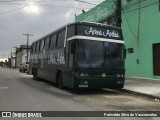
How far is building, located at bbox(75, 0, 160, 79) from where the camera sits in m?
21.9

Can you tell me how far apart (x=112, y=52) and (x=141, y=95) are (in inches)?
98.3

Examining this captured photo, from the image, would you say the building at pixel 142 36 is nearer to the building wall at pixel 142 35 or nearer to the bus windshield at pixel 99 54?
the building wall at pixel 142 35

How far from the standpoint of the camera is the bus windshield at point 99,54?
1596 cm

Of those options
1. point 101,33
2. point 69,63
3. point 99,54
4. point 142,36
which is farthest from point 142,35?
point 69,63

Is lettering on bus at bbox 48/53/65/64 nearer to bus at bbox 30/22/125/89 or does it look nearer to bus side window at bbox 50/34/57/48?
bus at bbox 30/22/125/89

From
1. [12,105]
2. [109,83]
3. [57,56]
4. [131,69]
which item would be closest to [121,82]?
[109,83]

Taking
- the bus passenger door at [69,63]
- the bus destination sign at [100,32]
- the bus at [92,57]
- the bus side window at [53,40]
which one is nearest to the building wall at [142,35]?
the bus destination sign at [100,32]

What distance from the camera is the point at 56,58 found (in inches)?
774

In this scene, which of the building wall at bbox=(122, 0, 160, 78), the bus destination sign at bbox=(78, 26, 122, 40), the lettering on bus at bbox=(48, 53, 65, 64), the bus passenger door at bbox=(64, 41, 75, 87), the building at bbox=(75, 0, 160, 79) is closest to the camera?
the bus passenger door at bbox=(64, 41, 75, 87)

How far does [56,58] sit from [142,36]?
7019 millimetres

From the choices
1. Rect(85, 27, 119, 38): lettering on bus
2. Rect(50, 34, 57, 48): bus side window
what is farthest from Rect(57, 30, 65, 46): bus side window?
Rect(85, 27, 119, 38): lettering on bus

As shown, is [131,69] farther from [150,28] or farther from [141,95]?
[141,95]

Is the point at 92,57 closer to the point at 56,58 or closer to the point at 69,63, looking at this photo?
the point at 69,63

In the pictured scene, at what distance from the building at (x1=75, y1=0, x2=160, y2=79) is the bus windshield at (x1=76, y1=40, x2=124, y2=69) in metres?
5.65
